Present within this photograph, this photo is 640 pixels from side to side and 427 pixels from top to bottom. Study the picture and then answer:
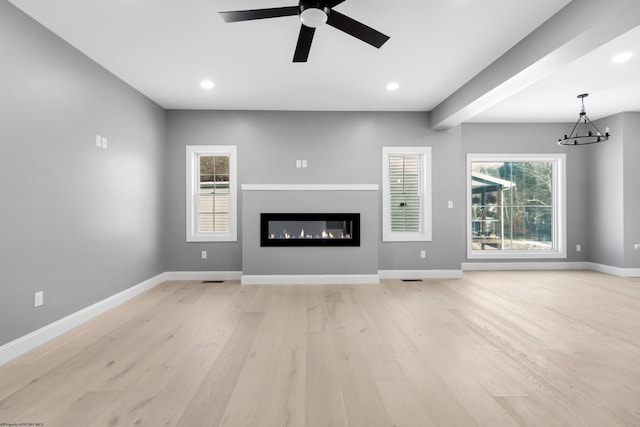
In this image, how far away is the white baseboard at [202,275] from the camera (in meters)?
5.09

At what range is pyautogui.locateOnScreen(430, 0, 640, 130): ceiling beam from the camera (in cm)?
218

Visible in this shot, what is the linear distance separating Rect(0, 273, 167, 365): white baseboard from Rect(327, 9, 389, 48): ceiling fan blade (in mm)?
3405

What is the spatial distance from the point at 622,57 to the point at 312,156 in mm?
3885

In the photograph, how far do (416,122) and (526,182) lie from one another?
2.72 metres

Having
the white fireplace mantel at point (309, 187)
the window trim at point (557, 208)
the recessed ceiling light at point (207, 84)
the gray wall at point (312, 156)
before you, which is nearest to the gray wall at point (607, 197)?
the window trim at point (557, 208)

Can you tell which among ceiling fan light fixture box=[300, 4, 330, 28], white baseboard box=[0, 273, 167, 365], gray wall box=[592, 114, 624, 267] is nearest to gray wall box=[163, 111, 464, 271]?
white baseboard box=[0, 273, 167, 365]

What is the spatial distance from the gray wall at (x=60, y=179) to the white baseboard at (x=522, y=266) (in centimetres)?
563

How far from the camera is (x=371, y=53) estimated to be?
10.8 feet

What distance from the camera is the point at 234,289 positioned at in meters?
4.51

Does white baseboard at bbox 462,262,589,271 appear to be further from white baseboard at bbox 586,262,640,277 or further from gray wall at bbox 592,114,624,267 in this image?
gray wall at bbox 592,114,624,267

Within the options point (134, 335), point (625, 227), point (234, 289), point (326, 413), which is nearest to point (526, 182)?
point (625, 227)

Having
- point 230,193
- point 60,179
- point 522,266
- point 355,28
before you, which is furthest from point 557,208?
point 60,179

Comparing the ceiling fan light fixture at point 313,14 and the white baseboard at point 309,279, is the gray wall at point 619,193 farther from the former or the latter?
the ceiling fan light fixture at point 313,14

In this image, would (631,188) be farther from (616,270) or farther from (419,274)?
(419,274)
